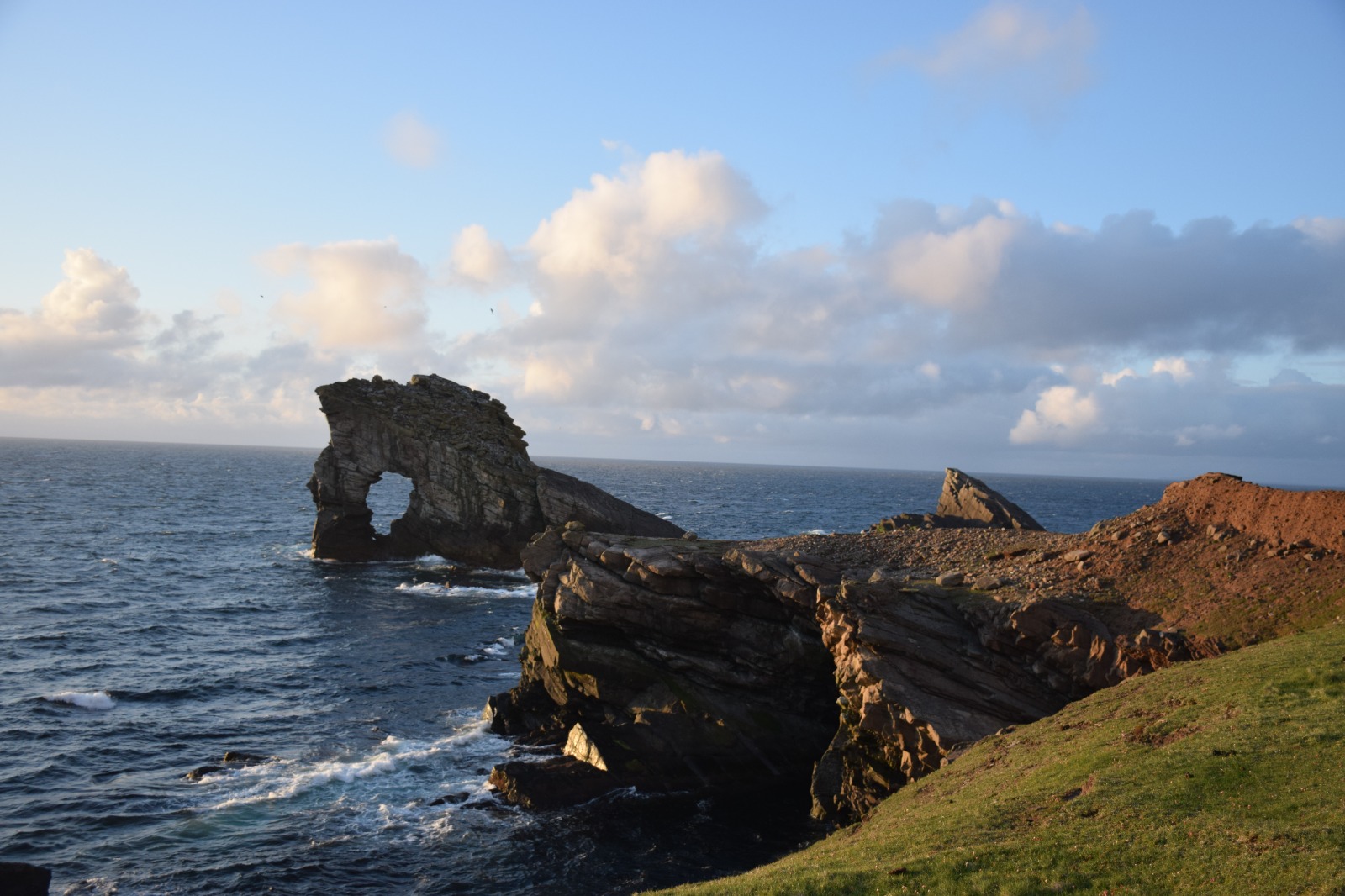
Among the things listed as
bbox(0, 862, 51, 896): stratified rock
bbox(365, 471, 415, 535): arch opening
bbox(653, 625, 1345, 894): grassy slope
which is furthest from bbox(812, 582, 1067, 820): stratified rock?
bbox(365, 471, 415, 535): arch opening

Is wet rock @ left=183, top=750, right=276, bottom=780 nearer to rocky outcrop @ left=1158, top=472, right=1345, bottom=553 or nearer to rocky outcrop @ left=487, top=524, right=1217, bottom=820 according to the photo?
rocky outcrop @ left=487, top=524, right=1217, bottom=820

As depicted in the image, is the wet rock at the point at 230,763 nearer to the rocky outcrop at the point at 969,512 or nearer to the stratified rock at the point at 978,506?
the rocky outcrop at the point at 969,512

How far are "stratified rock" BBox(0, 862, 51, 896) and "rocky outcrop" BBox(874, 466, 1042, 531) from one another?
5552 cm

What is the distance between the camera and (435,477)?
268 ft

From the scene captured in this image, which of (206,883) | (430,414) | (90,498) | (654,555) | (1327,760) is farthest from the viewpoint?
(90,498)

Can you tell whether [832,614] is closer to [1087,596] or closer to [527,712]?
[1087,596]

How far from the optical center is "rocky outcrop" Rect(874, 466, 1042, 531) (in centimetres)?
6896

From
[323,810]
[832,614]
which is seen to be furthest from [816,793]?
[323,810]

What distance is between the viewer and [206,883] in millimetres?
25125

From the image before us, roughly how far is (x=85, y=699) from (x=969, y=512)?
214 ft

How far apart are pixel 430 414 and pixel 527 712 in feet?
165

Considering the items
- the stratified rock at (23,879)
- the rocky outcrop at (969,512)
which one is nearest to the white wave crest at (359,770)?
the stratified rock at (23,879)

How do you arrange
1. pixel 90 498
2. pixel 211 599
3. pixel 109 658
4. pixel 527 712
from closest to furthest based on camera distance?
pixel 527 712, pixel 109 658, pixel 211 599, pixel 90 498

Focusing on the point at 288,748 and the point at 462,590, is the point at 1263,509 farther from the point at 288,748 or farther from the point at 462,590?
the point at 462,590
